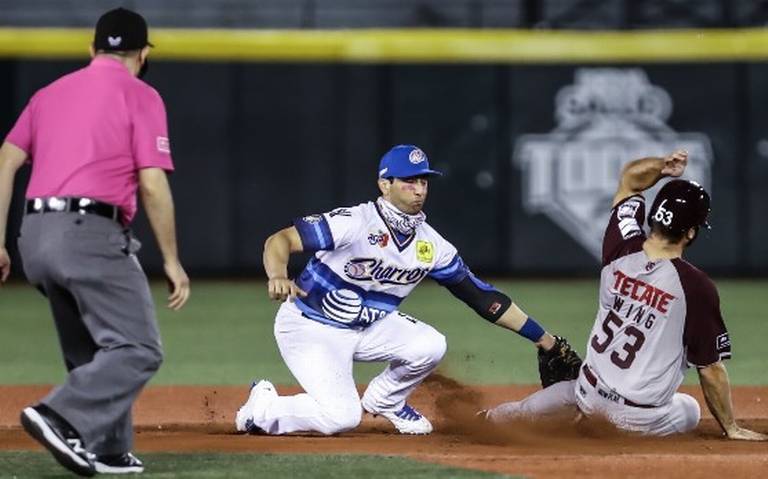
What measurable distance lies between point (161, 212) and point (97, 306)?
411mm

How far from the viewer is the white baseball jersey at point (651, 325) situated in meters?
6.90

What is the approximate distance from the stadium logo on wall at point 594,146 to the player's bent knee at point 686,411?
10.9 m

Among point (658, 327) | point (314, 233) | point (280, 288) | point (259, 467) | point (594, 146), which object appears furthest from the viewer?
point (594, 146)

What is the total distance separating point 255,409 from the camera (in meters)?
7.35

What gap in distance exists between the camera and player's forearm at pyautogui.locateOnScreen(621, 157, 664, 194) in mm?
7281

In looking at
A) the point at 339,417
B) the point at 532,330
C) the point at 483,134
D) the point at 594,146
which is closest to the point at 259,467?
the point at 339,417

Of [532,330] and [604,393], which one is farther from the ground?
[532,330]

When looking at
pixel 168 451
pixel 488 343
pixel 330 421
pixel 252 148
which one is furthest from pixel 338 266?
pixel 252 148

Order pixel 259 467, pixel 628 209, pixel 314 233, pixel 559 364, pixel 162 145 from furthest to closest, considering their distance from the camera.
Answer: pixel 559 364
pixel 628 209
pixel 314 233
pixel 259 467
pixel 162 145

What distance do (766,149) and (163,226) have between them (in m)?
13.9

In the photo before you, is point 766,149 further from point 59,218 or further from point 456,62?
point 59,218

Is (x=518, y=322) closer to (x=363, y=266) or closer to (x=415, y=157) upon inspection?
(x=363, y=266)

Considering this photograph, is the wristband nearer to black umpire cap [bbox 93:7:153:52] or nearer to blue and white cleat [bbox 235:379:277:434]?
blue and white cleat [bbox 235:379:277:434]

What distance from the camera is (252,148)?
60.4 feet
